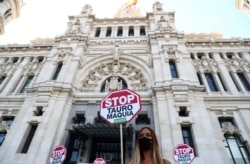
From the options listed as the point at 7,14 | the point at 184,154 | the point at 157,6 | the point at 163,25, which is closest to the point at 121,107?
the point at 184,154

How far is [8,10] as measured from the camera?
30109 millimetres

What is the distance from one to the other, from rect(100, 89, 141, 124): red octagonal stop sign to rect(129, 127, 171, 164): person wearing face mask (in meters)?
1.69

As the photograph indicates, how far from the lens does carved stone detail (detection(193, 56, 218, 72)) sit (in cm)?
1830

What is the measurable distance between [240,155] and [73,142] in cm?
1180

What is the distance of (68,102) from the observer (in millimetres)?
15789

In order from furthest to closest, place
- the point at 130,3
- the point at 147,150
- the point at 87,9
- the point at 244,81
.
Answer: the point at 130,3
the point at 87,9
the point at 244,81
the point at 147,150

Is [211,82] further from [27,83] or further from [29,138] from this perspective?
[27,83]

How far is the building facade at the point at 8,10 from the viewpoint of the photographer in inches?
1072

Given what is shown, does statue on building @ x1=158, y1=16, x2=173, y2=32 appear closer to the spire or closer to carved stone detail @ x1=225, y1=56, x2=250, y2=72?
carved stone detail @ x1=225, y1=56, x2=250, y2=72

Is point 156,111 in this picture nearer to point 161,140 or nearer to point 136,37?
point 161,140

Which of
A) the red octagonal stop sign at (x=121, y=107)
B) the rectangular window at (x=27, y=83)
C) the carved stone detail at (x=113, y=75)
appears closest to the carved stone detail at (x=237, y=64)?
the carved stone detail at (x=113, y=75)

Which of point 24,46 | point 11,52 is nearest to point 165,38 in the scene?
point 24,46

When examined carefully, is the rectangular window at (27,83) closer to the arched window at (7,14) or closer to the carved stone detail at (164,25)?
the carved stone detail at (164,25)

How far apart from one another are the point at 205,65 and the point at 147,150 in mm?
17315
